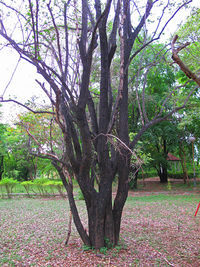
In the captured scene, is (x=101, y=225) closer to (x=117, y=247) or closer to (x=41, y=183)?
(x=117, y=247)

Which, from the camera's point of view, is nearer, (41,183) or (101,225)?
(101,225)

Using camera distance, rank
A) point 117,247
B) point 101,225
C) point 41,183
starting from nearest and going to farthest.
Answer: point 101,225
point 117,247
point 41,183

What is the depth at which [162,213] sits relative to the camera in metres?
7.27

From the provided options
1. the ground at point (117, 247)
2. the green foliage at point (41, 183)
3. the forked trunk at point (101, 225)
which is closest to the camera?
the ground at point (117, 247)

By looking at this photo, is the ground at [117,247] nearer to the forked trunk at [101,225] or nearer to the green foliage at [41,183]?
the forked trunk at [101,225]

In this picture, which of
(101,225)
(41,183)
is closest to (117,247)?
(101,225)

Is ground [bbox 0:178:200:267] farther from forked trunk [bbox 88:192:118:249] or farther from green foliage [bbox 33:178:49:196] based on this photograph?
green foliage [bbox 33:178:49:196]

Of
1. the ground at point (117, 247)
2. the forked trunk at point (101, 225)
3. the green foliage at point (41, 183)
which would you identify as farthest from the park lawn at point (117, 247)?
the green foliage at point (41, 183)

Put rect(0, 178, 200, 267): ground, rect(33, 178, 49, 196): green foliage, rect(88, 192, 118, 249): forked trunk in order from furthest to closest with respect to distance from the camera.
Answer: rect(33, 178, 49, 196): green foliage
rect(88, 192, 118, 249): forked trunk
rect(0, 178, 200, 267): ground

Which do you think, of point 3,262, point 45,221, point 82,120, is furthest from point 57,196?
point 82,120

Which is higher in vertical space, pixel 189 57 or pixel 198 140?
pixel 189 57

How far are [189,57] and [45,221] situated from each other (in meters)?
7.70

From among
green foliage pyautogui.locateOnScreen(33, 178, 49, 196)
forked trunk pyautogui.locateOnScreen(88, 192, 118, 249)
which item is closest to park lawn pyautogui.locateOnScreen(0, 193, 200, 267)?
forked trunk pyautogui.locateOnScreen(88, 192, 118, 249)

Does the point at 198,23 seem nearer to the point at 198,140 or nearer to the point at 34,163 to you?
the point at 198,140
